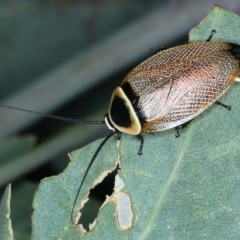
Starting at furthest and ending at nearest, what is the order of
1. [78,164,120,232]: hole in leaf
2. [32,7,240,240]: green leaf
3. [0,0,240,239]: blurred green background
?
[0,0,240,239]: blurred green background, [78,164,120,232]: hole in leaf, [32,7,240,240]: green leaf

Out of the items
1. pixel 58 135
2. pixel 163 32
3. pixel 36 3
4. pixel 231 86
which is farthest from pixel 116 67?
pixel 231 86

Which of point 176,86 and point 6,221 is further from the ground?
point 176,86

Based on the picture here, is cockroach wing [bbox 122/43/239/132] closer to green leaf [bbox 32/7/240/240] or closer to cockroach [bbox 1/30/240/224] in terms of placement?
cockroach [bbox 1/30/240/224]

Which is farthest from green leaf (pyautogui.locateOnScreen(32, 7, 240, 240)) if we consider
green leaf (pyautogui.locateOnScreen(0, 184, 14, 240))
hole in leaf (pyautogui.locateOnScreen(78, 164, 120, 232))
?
hole in leaf (pyautogui.locateOnScreen(78, 164, 120, 232))

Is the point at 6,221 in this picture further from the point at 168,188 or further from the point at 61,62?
the point at 61,62

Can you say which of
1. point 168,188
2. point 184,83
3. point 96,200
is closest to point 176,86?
point 184,83
